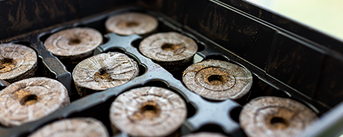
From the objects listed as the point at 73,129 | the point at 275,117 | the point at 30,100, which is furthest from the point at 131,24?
the point at 275,117

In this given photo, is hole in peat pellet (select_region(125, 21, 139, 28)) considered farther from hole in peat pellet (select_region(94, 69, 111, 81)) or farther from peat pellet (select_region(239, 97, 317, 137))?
peat pellet (select_region(239, 97, 317, 137))

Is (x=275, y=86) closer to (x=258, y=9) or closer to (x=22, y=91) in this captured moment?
(x=258, y=9)

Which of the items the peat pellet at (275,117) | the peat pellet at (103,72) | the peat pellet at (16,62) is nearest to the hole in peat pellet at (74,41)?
the peat pellet at (16,62)

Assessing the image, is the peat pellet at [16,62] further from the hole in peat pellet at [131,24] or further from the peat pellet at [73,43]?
the hole in peat pellet at [131,24]

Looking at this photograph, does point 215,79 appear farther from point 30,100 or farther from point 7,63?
point 7,63

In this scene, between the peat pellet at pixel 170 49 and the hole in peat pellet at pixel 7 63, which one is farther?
the peat pellet at pixel 170 49

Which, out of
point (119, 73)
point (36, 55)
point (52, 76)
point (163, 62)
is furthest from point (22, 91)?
point (163, 62)
